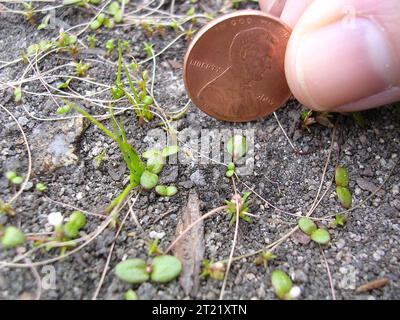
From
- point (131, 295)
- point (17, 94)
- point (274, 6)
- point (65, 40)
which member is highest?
point (274, 6)

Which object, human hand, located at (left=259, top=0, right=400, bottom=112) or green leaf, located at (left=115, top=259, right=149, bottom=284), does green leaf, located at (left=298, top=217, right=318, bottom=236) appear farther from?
green leaf, located at (left=115, top=259, right=149, bottom=284)

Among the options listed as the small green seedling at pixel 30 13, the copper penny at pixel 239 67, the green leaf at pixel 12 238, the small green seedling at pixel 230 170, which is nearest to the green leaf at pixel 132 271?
the green leaf at pixel 12 238

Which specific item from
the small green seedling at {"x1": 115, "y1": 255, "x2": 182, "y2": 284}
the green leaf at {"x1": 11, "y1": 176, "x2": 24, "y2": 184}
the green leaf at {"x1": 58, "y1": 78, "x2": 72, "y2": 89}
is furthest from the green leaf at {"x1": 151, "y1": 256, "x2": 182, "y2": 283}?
the green leaf at {"x1": 58, "y1": 78, "x2": 72, "y2": 89}

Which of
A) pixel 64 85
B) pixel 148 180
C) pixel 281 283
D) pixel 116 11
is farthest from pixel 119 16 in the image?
pixel 281 283

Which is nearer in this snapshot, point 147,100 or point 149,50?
point 147,100

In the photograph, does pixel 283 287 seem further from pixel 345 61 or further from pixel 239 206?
pixel 345 61
